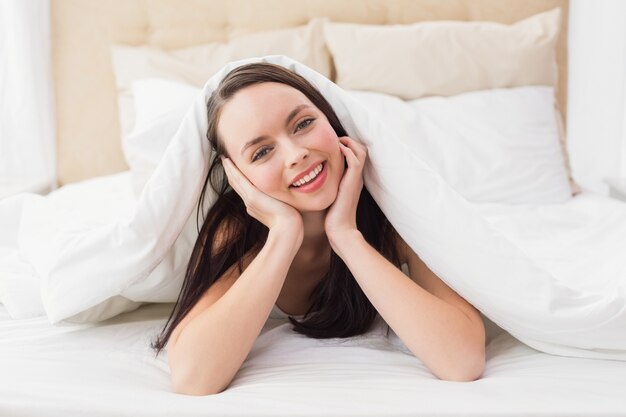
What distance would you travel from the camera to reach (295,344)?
4.00ft

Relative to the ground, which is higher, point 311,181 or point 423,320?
point 311,181

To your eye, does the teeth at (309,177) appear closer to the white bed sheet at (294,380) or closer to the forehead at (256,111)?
the forehead at (256,111)

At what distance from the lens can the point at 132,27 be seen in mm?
2477

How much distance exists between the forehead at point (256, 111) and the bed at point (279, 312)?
0.27m

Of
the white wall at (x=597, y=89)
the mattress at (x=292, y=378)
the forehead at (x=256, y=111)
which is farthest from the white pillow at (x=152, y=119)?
the white wall at (x=597, y=89)

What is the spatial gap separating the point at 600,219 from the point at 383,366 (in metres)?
1.02

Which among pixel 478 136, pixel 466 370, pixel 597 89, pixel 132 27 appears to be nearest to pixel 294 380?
pixel 466 370

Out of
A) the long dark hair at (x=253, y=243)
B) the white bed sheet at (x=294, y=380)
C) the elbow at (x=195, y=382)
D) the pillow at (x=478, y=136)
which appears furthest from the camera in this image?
the pillow at (x=478, y=136)

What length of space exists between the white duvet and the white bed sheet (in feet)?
0.20

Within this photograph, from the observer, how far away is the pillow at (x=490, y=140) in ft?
6.79

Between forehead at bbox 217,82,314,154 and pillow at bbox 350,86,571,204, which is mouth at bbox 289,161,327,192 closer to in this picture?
forehead at bbox 217,82,314,154

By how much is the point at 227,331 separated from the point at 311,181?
0.95 feet

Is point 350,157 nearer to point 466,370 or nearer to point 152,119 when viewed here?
point 466,370

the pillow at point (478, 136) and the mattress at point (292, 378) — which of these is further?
the pillow at point (478, 136)
